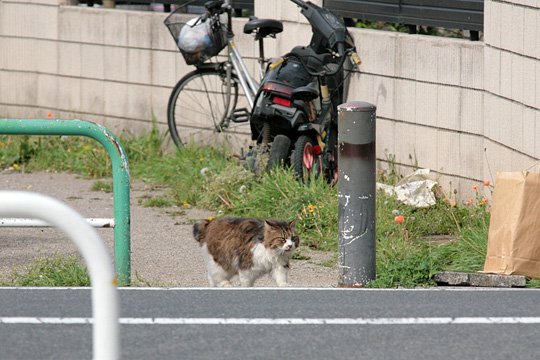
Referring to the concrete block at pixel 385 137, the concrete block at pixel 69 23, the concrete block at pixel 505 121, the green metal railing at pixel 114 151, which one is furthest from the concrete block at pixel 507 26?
the concrete block at pixel 69 23

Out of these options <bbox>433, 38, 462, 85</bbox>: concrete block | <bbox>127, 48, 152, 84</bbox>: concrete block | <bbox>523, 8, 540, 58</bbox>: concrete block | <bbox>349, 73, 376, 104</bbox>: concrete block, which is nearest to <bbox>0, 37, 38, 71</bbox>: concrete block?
<bbox>127, 48, 152, 84</bbox>: concrete block

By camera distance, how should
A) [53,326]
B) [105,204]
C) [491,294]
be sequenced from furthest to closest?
[105,204]
[491,294]
[53,326]

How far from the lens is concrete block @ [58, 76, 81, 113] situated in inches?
501

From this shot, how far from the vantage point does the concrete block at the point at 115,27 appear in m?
12.2

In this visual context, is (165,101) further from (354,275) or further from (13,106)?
(354,275)

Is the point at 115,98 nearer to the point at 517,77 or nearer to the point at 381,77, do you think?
the point at 381,77

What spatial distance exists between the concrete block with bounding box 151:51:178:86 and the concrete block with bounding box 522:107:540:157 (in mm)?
4339

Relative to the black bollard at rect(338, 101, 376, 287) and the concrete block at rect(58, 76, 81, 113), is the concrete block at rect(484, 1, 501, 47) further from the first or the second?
the concrete block at rect(58, 76, 81, 113)

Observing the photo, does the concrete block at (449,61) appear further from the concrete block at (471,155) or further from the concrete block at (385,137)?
the concrete block at (385,137)

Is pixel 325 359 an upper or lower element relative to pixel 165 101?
lower

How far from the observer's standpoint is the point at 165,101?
12023 millimetres

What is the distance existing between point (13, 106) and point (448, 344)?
9.01 metres

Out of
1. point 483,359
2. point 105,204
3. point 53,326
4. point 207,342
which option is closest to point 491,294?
point 483,359

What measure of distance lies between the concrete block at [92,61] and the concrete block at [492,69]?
4.61 meters
